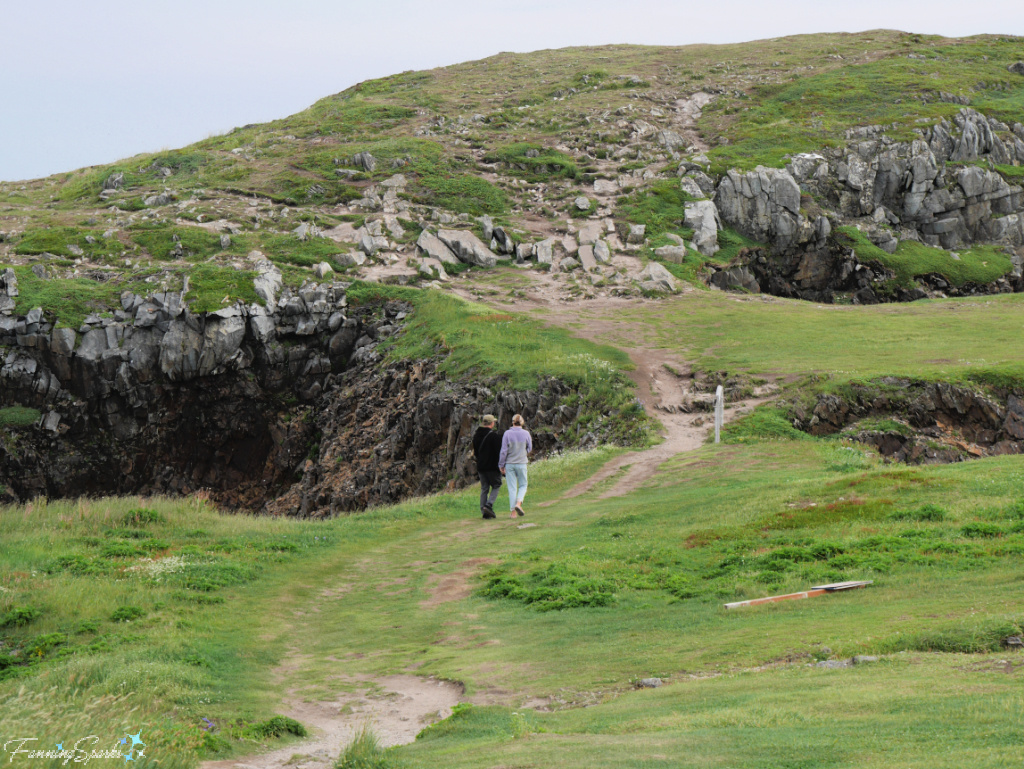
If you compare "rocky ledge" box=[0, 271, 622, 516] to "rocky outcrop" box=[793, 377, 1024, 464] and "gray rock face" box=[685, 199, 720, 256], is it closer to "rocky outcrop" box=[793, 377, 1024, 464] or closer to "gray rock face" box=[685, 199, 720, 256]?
"rocky outcrop" box=[793, 377, 1024, 464]

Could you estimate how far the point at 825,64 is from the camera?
9275 centimetres

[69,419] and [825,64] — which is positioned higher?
[825,64]

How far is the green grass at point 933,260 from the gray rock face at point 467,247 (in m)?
25.4

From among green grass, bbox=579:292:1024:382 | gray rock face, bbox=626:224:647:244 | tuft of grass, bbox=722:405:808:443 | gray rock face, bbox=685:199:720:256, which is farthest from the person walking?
gray rock face, bbox=685:199:720:256

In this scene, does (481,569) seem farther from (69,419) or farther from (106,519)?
(69,419)

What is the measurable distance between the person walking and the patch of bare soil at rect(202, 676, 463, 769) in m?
11.1

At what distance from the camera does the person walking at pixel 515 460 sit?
22.0 metres

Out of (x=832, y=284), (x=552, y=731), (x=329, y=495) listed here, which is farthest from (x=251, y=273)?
(x=552, y=731)

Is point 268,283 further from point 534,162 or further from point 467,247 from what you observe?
point 534,162

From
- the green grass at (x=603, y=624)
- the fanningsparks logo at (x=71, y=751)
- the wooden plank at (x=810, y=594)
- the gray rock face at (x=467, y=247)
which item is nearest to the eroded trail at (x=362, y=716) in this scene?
the green grass at (x=603, y=624)

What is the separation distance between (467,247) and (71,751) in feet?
167

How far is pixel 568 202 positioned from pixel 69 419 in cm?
3719

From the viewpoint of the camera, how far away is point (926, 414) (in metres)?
30.5

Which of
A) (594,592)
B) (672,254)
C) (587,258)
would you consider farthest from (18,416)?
(594,592)
